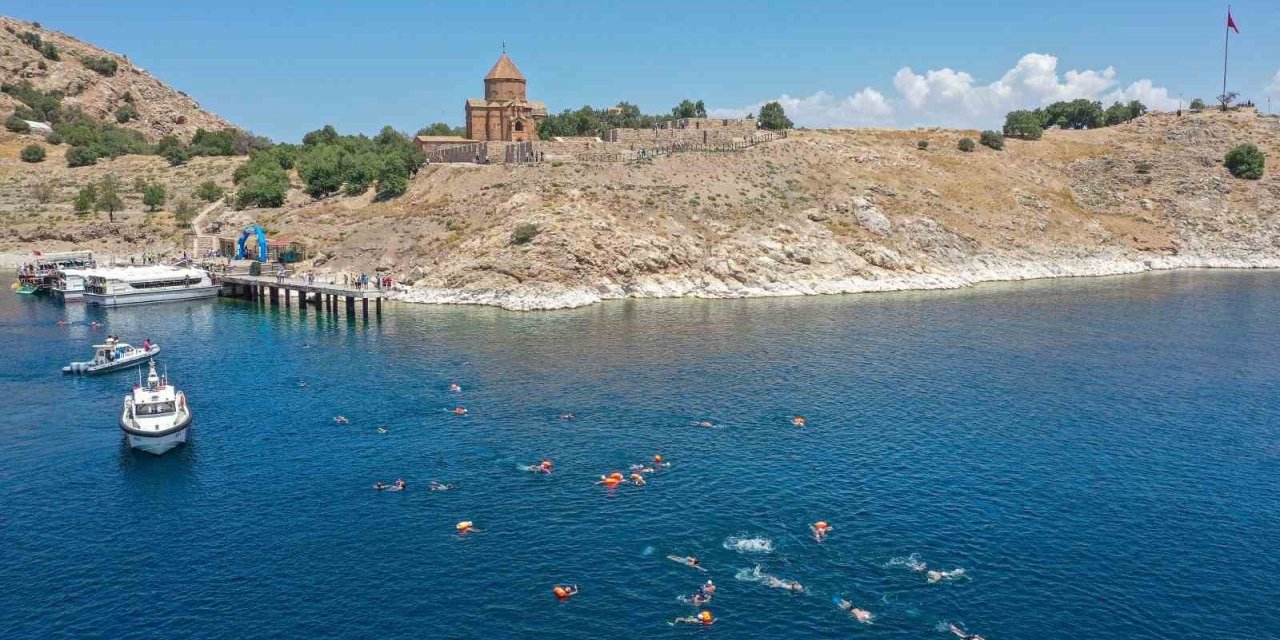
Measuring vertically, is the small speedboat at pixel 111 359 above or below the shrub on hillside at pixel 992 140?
below

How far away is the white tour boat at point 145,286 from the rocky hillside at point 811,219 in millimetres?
16381

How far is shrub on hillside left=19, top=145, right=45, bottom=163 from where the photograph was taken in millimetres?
186875

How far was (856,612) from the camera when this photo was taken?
39188 millimetres

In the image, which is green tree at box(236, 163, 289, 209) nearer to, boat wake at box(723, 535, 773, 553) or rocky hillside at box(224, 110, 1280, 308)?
rocky hillside at box(224, 110, 1280, 308)

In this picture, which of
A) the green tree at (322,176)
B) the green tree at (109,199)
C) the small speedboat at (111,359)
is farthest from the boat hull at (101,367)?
the green tree at (109,199)

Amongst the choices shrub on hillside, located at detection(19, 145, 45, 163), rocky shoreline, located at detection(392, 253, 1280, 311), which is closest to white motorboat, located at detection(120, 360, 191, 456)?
rocky shoreline, located at detection(392, 253, 1280, 311)

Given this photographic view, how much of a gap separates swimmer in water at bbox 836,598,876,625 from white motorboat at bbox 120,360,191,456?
44.3 meters

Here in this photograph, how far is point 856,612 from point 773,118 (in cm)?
14809

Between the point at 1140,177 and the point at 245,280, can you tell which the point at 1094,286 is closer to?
the point at 1140,177

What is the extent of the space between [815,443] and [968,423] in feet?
42.9

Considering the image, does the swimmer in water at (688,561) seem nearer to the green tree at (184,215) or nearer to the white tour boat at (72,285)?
the white tour boat at (72,285)

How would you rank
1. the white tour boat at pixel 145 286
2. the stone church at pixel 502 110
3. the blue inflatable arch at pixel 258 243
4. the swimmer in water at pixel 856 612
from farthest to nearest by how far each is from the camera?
1. the stone church at pixel 502 110
2. the blue inflatable arch at pixel 258 243
3. the white tour boat at pixel 145 286
4. the swimmer in water at pixel 856 612

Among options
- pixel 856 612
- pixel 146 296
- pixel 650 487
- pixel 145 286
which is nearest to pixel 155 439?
pixel 650 487

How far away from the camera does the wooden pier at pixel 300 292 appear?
A: 355 feet
